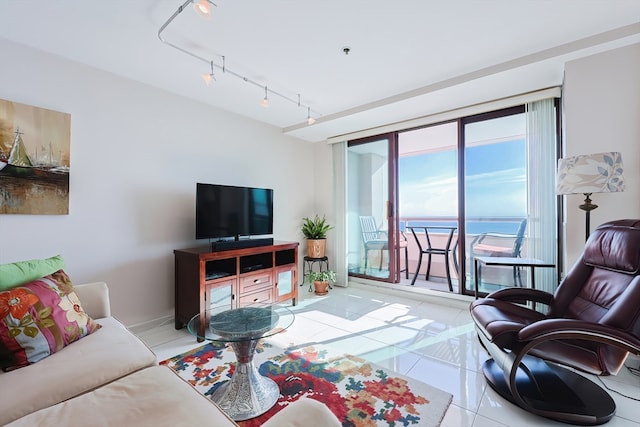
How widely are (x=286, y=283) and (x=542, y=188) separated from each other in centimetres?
304

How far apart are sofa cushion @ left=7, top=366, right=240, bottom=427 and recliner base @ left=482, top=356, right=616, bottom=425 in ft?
5.64

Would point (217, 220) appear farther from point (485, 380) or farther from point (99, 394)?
point (485, 380)

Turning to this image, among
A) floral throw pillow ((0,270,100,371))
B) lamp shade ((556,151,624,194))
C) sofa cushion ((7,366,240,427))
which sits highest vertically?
lamp shade ((556,151,624,194))

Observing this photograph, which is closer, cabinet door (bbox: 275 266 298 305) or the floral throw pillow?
A: the floral throw pillow

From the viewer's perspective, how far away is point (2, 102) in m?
2.10

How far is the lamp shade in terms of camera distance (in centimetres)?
195

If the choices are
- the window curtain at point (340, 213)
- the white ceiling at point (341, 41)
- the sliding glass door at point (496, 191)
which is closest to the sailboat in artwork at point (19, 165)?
the white ceiling at point (341, 41)

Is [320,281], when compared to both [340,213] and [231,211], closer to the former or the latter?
[340,213]

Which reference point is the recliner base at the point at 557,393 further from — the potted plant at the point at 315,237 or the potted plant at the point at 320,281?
the potted plant at the point at 315,237

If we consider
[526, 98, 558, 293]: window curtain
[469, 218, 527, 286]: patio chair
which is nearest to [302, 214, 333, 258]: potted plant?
[469, 218, 527, 286]: patio chair

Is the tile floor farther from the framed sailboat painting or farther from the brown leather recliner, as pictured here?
the framed sailboat painting

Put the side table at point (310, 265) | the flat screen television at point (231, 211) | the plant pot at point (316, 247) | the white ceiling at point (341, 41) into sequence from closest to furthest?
the white ceiling at point (341, 41), the flat screen television at point (231, 211), the plant pot at point (316, 247), the side table at point (310, 265)

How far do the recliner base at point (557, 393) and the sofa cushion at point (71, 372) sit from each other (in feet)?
6.98

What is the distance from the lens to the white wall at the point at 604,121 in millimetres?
2166
